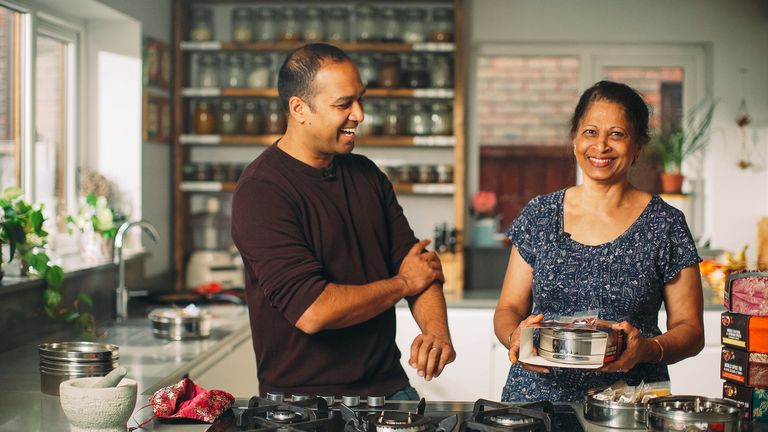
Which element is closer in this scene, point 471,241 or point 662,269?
point 662,269

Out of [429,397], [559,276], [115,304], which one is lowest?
[429,397]

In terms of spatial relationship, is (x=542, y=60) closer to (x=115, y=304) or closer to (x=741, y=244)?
(x=741, y=244)

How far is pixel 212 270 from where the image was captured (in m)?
5.09

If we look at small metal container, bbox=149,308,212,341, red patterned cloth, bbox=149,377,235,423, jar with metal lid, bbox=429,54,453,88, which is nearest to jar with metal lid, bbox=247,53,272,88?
jar with metal lid, bbox=429,54,453,88

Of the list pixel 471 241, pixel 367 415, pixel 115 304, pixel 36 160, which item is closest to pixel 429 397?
pixel 471 241

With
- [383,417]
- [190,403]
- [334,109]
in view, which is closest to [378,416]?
[383,417]

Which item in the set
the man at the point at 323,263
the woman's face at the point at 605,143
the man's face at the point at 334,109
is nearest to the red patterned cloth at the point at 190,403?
the man at the point at 323,263

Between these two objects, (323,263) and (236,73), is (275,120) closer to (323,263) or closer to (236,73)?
(236,73)

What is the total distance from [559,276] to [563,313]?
0.29 ft

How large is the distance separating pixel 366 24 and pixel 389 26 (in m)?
0.12

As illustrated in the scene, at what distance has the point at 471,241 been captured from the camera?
5.27m

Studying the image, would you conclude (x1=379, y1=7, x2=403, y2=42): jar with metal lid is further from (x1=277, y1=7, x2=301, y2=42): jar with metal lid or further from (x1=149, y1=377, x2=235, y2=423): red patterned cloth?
(x1=149, y1=377, x2=235, y2=423): red patterned cloth

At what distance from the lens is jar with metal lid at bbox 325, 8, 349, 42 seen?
503 cm

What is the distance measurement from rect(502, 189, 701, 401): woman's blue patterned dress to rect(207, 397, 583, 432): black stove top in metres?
0.41
